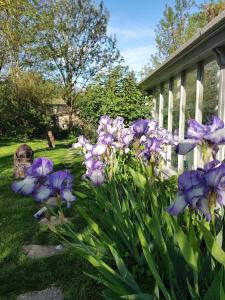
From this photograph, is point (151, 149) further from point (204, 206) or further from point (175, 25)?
point (175, 25)

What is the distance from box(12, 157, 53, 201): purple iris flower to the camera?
6.82 ft

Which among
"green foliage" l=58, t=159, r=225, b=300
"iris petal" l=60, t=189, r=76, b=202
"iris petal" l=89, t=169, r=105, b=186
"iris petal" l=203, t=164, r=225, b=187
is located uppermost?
"iris petal" l=203, t=164, r=225, b=187

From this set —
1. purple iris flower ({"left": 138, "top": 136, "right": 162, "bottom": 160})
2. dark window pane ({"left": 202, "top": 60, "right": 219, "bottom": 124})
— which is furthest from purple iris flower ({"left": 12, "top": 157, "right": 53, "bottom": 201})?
dark window pane ({"left": 202, "top": 60, "right": 219, "bottom": 124})

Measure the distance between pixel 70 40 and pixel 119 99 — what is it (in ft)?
53.5

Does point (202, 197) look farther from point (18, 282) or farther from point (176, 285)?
point (18, 282)

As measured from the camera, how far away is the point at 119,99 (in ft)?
35.4

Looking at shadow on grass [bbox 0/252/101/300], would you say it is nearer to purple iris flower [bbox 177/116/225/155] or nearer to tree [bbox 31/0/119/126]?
purple iris flower [bbox 177/116/225/155]

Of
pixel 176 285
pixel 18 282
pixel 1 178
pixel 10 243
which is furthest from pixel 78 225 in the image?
pixel 1 178

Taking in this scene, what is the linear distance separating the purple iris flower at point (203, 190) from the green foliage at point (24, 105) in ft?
68.2

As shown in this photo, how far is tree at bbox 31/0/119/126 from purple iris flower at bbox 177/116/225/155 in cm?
2421

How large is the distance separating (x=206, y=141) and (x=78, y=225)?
3.32 metres

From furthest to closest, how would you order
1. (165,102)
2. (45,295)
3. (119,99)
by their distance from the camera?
Answer: 1. (119,99)
2. (165,102)
3. (45,295)

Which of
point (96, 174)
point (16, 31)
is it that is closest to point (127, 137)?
point (96, 174)

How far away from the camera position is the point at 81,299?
317 cm
